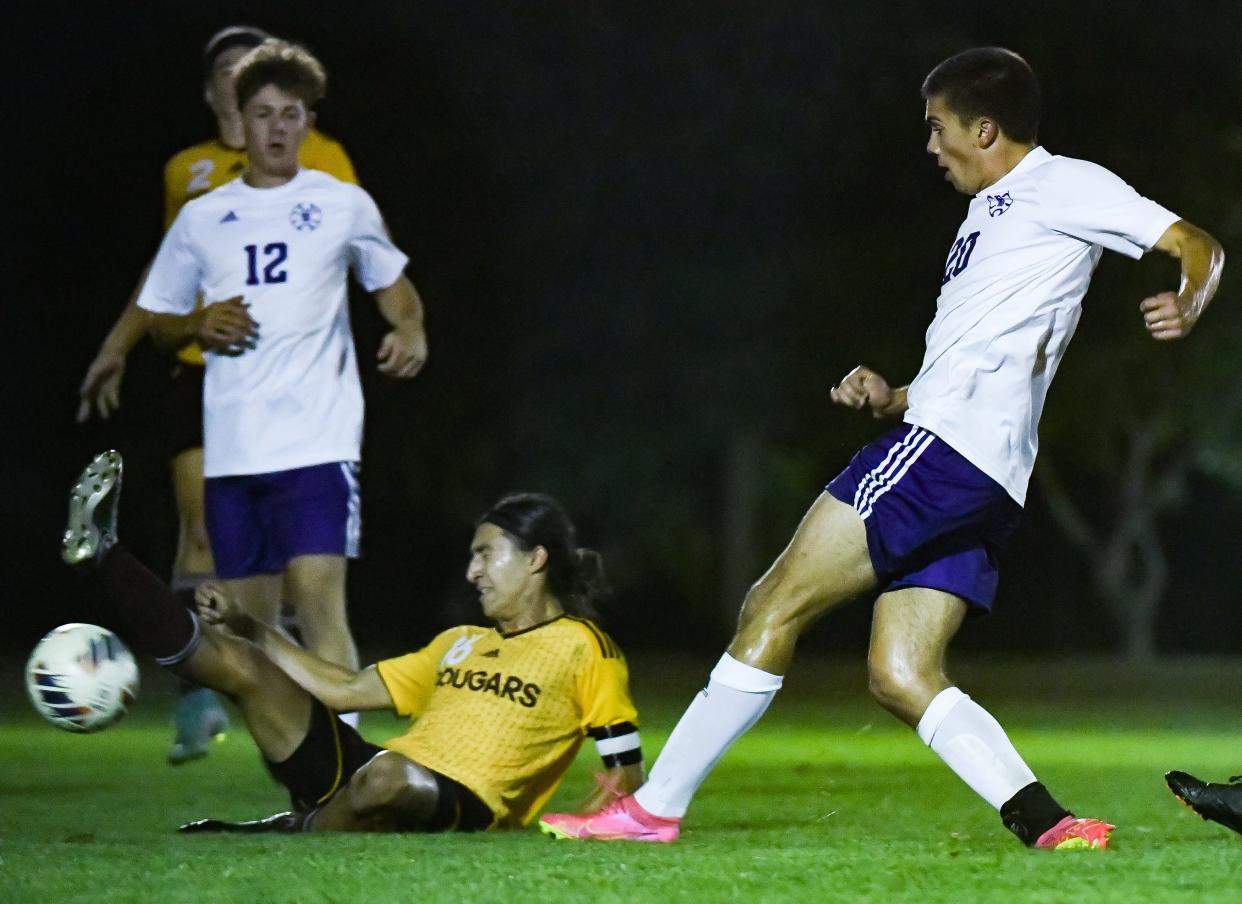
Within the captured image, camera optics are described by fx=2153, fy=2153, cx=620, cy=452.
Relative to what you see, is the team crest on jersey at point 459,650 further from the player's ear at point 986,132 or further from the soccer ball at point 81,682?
the player's ear at point 986,132

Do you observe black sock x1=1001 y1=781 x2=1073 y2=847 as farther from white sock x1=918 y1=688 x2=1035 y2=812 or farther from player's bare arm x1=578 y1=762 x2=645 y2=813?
player's bare arm x1=578 y1=762 x2=645 y2=813

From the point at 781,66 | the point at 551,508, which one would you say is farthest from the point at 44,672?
the point at 781,66

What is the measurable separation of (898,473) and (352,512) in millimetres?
2890

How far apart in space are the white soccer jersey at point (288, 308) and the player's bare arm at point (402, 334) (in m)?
0.07

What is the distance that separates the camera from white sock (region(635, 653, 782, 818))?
566 centimetres

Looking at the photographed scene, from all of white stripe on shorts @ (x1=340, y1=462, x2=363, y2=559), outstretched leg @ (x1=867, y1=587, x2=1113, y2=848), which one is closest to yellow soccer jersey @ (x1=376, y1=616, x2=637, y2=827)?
outstretched leg @ (x1=867, y1=587, x2=1113, y2=848)

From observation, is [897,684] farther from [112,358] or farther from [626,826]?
[112,358]

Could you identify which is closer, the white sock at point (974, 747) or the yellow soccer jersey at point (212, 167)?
the white sock at point (974, 747)

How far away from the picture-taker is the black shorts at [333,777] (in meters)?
6.11

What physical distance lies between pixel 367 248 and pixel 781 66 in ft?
66.3

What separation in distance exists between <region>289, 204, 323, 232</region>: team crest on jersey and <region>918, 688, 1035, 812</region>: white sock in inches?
138

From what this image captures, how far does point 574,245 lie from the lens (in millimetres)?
29312

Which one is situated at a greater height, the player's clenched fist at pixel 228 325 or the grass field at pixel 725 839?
the player's clenched fist at pixel 228 325

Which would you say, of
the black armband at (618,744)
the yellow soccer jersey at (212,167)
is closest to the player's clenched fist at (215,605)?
the black armband at (618,744)
